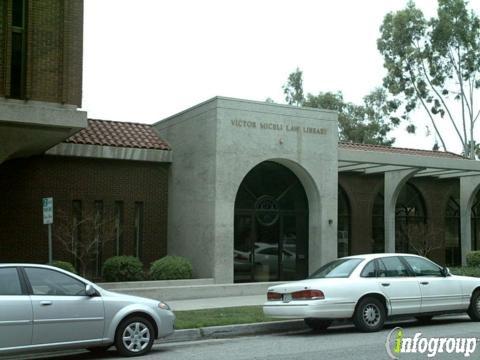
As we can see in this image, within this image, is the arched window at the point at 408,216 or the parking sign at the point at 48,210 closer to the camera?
the parking sign at the point at 48,210

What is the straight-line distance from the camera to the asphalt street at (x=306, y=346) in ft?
30.5

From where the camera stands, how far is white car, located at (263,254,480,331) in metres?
11.5

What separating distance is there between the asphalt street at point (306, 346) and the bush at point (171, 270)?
255 inches

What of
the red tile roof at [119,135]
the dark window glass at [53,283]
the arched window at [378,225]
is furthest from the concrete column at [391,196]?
the dark window glass at [53,283]

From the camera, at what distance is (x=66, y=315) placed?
914 cm

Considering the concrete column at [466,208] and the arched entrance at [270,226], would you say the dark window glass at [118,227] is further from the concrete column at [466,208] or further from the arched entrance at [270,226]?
the concrete column at [466,208]

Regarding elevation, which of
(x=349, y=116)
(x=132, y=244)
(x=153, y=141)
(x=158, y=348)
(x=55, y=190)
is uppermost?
(x=349, y=116)

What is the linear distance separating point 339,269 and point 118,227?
9.58 meters

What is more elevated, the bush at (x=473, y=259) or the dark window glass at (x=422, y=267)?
the dark window glass at (x=422, y=267)

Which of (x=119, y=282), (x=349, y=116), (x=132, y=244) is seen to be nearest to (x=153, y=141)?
(x=132, y=244)

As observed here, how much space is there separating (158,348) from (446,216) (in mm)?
18958

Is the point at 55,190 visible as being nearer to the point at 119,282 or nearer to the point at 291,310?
the point at 119,282

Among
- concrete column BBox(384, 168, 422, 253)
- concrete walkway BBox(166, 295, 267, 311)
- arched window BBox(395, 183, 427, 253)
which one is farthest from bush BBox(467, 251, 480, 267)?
concrete walkway BBox(166, 295, 267, 311)

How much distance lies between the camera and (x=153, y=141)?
21.4 meters
